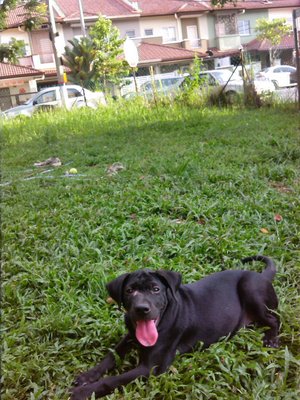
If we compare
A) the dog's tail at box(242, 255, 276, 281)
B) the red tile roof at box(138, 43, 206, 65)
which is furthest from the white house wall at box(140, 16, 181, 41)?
the dog's tail at box(242, 255, 276, 281)

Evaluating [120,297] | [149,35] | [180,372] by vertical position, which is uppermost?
[149,35]

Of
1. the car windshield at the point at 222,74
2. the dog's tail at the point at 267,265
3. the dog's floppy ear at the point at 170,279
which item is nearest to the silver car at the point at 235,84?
the car windshield at the point at 222,74

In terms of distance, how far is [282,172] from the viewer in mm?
5719

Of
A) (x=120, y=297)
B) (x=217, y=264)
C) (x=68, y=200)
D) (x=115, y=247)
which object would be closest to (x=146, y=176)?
(x=68, y=200)

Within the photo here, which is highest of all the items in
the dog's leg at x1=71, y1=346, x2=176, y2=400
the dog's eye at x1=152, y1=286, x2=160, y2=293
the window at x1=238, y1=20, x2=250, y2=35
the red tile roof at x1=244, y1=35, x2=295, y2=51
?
the window at x1=238, y1=20, x2=250, y2=35

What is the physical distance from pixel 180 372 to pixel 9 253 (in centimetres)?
199

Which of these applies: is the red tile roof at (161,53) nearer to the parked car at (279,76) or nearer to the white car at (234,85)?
the parked car at (279,76)

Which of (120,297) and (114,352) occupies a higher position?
(120,297)

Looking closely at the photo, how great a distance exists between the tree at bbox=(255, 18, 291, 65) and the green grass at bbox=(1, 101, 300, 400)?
20.1 meters

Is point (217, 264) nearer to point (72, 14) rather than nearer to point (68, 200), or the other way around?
point (68, 200)

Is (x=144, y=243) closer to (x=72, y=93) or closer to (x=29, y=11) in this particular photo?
(x=29, y=11)

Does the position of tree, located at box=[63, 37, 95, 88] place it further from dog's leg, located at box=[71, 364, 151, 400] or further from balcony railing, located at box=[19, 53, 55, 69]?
dog's leg, located at box=[71, 364, 151, 400]

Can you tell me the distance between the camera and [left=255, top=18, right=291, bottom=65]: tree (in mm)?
26997

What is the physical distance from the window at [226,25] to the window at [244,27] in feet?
2.60
